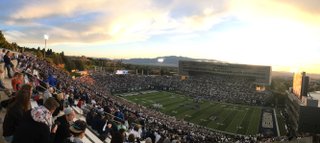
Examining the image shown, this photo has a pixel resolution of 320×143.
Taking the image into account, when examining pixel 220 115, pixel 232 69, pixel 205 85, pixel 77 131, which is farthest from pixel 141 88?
pixel 77 131

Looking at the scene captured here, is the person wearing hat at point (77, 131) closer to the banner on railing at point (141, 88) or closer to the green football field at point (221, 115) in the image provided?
the green football field at point (221, 115)

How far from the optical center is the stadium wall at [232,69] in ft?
193

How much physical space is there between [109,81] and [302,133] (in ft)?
150

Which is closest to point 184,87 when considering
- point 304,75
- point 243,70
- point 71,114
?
point 243,70

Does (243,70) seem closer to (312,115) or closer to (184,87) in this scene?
(184,87)

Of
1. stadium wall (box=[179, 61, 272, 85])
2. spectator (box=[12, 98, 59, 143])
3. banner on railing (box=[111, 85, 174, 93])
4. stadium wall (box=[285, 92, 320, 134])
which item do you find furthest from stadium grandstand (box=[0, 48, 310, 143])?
stadium wall (box=[285, 92, 320, 134])

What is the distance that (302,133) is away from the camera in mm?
24688

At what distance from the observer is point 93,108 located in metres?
10.2

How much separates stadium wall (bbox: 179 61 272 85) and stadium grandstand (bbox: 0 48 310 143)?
1880mm

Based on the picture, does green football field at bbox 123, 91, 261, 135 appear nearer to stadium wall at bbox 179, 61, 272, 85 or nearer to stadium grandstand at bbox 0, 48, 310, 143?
stadium grandstand at bbox 0, 48, 310, 143

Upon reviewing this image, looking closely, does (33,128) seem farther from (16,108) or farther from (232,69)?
(232,69)

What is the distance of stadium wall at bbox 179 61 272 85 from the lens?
5869 cm

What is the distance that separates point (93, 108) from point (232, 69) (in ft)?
203

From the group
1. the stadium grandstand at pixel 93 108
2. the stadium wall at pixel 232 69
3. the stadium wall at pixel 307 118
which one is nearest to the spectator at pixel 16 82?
the stadium grandstand at pixel 93 108
